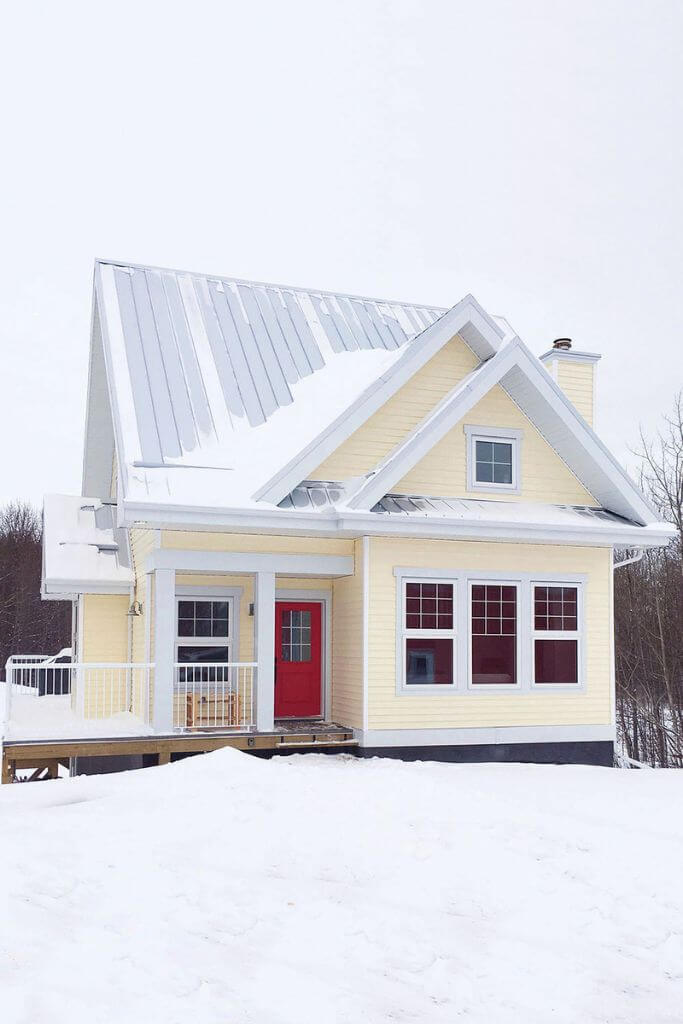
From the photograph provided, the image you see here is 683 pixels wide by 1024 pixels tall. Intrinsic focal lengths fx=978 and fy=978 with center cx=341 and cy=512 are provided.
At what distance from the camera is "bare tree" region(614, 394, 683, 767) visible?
2772 cm

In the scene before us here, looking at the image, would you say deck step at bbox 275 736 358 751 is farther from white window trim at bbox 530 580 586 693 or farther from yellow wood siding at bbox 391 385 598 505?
yellow wood siding at bbox 391 385 598 505

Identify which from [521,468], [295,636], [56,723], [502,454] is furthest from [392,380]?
[56,723]

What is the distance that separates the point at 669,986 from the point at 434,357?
987 cm

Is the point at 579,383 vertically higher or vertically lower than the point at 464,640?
higher

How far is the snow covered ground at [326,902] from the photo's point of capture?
588 cm

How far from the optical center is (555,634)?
14773 millimetres

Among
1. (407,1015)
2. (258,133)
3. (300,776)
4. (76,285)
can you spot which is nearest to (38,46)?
(258,133)

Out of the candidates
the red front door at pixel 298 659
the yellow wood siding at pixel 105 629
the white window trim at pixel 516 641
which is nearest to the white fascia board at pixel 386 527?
the white window trim at pixel 516 641

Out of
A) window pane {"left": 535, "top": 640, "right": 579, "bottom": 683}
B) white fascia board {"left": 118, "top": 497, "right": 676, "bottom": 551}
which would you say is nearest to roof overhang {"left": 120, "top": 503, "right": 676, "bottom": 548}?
white fascia board {"left": 118, "top": 497, "right": 676, "bottom": 551}

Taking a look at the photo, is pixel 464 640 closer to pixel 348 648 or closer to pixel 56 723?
pixel 348 648

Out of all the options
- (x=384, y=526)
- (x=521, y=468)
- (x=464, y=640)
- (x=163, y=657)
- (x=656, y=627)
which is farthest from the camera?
(x=656, y=627)

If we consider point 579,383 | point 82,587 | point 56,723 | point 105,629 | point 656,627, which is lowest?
point 56,723

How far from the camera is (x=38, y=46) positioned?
53812 millimetres

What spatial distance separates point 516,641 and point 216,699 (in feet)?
14.7
